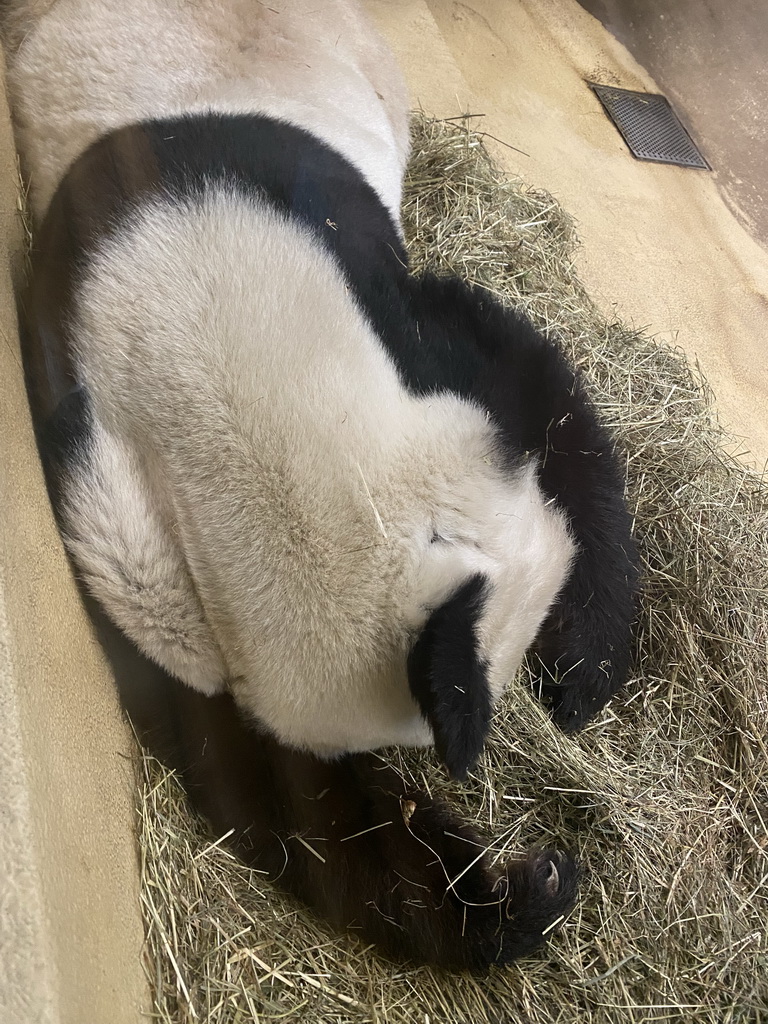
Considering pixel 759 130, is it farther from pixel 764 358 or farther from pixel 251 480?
pixel 251 480

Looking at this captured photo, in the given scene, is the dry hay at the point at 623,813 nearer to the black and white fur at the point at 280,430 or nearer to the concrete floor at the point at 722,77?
the black and white fur at the point at 280,430

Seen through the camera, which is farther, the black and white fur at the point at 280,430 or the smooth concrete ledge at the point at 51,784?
the black and white fur at the point at 280,430

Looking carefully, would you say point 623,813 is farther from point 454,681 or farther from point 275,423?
point 275,423

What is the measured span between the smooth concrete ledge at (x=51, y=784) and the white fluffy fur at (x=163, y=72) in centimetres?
35

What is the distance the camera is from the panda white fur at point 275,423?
1472 millimetres

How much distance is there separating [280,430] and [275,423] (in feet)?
0.06

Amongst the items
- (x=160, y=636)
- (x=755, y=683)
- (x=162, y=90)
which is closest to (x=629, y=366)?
(x=755, y=683)

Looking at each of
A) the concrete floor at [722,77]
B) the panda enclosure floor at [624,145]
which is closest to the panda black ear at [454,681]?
the panda enclosure floor at [624,145]

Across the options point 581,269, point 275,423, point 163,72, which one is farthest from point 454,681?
point 581,269

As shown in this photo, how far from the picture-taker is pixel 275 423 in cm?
150

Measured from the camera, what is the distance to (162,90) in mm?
1915

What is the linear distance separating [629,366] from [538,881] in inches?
71.9

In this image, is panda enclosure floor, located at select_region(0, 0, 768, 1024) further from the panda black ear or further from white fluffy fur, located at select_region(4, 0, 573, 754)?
the panda black ear

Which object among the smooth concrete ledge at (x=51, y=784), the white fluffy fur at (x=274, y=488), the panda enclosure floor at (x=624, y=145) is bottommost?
the smooth concrete ledge at (x=51, y=784)
